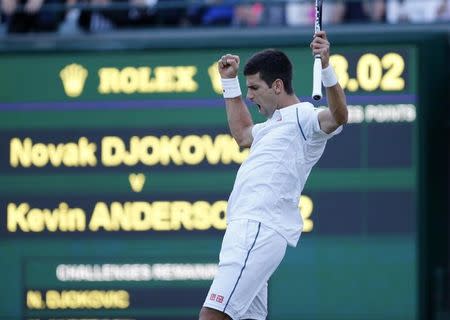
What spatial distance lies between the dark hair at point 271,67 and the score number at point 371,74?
237cm

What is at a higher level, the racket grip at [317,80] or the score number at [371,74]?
the racket grip at [317,80]

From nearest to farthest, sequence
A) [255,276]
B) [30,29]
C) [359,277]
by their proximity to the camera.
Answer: [255,276] < [359,277] < [30,29]

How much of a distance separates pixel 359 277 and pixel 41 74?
2526 millimetres

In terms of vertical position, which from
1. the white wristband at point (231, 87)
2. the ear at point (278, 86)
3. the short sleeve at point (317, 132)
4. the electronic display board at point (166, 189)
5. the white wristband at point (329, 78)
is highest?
the white wristband at point (329, 78)

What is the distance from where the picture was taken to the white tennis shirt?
605 centimetres

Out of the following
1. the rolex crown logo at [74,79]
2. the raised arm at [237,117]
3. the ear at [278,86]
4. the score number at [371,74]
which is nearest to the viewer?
the ear at [278,86]

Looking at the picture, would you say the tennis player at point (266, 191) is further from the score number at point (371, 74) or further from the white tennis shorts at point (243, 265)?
the score number at point (371, 74)

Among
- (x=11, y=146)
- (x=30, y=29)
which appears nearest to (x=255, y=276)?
(x=11, y=146)

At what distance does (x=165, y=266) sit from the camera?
8680mm

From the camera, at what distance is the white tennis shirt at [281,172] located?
19.9ft

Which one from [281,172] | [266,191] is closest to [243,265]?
[266,191]

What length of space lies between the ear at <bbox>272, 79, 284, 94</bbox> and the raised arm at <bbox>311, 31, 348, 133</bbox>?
32cm

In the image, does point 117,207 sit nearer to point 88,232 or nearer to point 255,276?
point 88,232

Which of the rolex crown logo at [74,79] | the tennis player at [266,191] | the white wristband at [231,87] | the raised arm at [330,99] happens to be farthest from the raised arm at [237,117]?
the rolex crown logo at [74,79]
